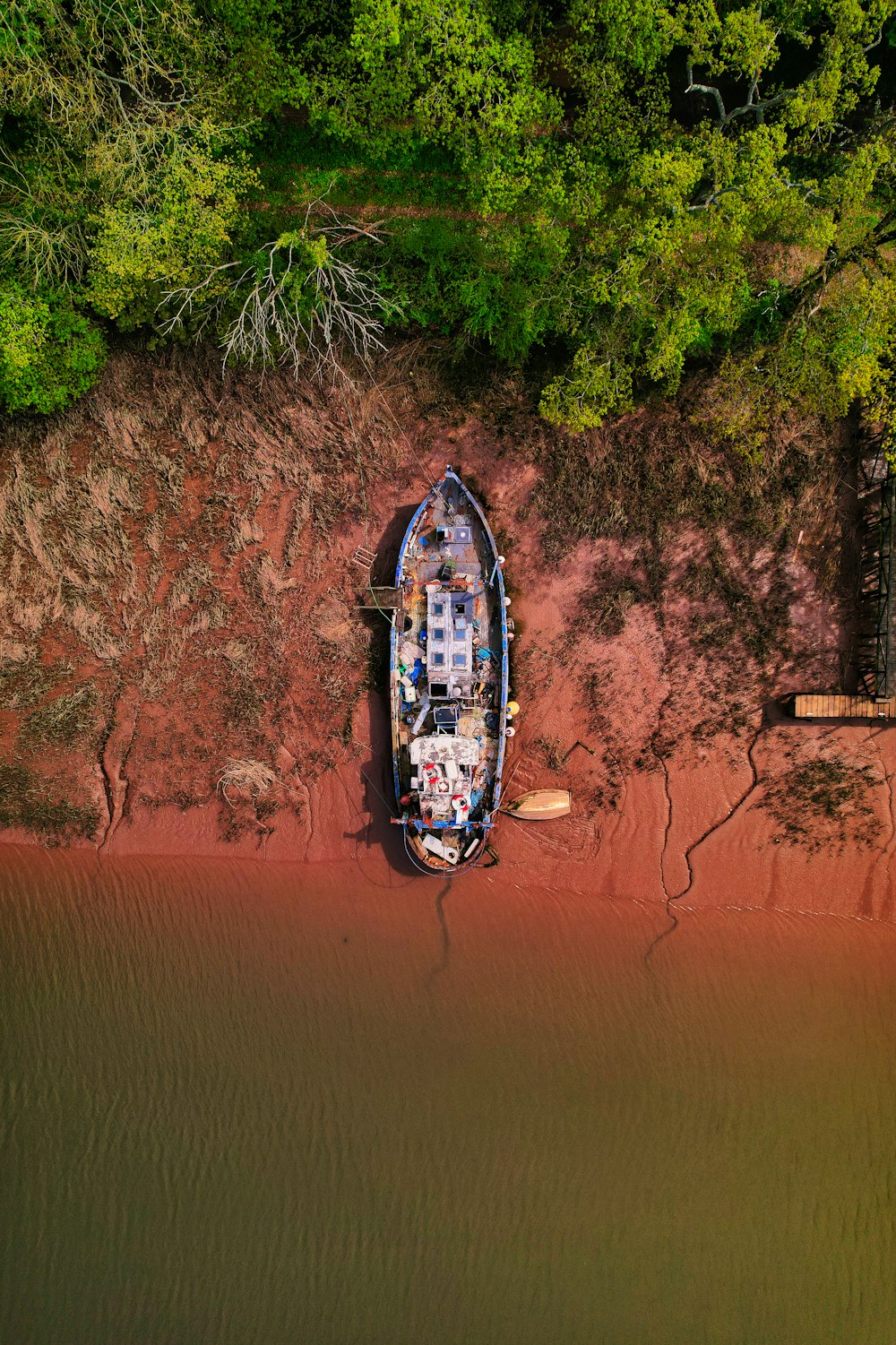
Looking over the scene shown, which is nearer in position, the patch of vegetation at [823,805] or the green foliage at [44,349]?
the green foliage at [44,349]

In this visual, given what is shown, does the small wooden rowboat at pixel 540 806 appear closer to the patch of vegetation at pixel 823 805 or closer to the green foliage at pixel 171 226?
the patch of vegetation at pixel 823 805

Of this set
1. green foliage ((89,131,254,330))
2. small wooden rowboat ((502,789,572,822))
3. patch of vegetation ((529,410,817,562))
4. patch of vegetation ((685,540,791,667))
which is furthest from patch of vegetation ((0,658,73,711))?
patch of vegetation ((685,540,791,667))

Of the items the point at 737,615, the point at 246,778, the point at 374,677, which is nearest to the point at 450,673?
the point at 374,677

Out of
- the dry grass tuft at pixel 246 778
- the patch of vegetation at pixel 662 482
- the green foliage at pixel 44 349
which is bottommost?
the dry grass tuft at pixel 246 778

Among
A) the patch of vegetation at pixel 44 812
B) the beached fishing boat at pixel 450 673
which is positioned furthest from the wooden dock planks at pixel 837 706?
the patch of vegetation at pixel 44 812

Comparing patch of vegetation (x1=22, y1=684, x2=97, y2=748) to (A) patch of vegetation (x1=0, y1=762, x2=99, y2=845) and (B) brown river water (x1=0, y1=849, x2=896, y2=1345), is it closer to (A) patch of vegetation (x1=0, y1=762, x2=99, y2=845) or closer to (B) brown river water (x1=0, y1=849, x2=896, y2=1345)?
(A) patch of vegetation (x1=0, y1=762, x2=99, y2=845)

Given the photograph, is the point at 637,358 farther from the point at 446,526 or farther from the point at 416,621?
the point at 416,621

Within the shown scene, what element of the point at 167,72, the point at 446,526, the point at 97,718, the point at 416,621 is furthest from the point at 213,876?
the point at 167,72
